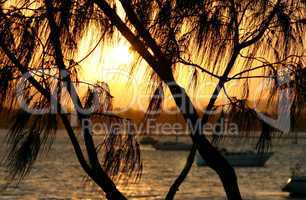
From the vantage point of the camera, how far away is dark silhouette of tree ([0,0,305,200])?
4016 millimetres

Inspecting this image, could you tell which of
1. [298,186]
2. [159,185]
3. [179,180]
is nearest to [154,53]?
[179,180]

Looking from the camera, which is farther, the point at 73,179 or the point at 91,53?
the point at 73,179

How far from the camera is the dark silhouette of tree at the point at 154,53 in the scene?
4016 millimetres

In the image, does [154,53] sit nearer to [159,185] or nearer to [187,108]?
[187,108]

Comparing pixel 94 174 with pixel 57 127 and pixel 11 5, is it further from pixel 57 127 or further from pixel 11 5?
pixel 11 5

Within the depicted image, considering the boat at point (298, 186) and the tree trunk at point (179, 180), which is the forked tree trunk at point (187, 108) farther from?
the boat at point (298, 186)

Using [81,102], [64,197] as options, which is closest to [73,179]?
[64,197]

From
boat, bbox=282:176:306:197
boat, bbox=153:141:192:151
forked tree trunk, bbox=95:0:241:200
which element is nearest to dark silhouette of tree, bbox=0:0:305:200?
forked tree trunk, bbox=95:0:241:200

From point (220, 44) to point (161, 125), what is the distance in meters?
0.63

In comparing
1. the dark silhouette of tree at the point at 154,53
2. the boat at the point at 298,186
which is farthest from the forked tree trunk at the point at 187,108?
the boat at the point at 298,186

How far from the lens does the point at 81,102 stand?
13.8 ft

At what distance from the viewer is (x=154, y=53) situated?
418cm

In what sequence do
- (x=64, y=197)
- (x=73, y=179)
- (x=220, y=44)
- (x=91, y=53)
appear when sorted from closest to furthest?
(x=91, y=53)
(x=220, y=44)
(x=64, y=197)
(x=73, y=179)

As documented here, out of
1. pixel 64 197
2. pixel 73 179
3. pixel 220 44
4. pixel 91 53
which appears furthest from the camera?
pixel 73 179
